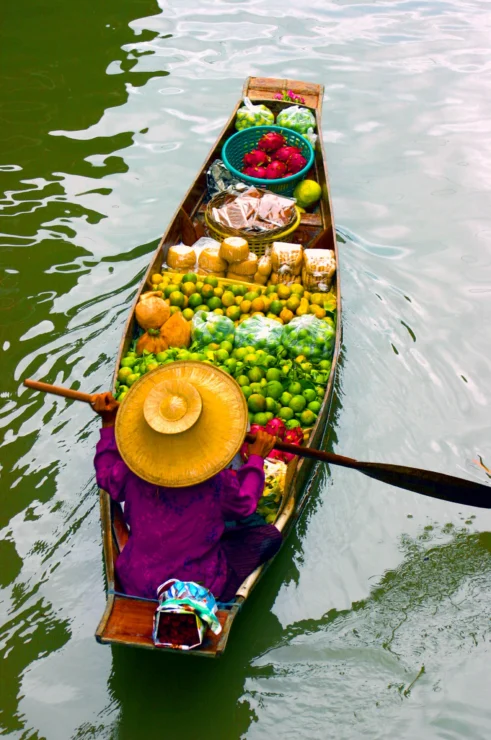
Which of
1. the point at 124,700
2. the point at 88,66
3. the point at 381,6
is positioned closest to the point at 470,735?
the point at 124,700

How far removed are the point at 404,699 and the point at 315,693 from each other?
1.61ft

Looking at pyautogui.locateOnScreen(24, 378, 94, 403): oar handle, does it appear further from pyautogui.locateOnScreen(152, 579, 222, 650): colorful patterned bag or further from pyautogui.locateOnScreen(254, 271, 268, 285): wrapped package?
pyautogui.locateOnScreen(254, 271, 268, 285): wrapped package

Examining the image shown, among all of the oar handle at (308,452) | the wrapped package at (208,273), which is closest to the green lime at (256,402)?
the oar handle at (308,452)

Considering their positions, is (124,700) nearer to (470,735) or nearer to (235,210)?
(470,735)

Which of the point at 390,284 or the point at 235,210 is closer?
the point at 235,210

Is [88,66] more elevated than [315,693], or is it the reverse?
[88,66]

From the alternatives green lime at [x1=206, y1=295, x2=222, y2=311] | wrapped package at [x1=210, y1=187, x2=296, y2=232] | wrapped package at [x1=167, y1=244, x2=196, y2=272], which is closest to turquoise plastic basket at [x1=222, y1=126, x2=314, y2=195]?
wrapped package at [x1=210, y1=187, x2=296, y2=232]

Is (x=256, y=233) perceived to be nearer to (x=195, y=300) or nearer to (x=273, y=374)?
(x=195, y=300)

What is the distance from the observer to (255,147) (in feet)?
21.7

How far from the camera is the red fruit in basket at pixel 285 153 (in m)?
6.10

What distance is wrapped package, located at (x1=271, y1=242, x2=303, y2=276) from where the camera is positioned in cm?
518

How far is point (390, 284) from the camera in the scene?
6.26 meters

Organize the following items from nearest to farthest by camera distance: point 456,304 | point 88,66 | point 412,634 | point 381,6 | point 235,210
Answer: point 412,634, point 235,210, point 456,304, point 88,66, point 381,6

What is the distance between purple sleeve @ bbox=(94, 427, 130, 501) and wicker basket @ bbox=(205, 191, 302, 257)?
103 inches
